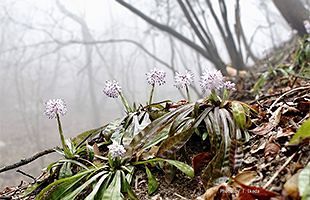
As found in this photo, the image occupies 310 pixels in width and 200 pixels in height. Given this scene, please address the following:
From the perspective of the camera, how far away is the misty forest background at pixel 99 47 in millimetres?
3422

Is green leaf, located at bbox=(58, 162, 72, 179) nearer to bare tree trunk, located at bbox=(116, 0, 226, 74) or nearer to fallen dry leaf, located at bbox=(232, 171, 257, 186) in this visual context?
fallen dry leaf, located at bbox=(232, 171, 257, 186)

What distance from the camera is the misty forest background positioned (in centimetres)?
342

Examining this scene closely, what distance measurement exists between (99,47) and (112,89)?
963 cm

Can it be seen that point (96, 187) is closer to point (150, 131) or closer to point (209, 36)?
point (150, 131)

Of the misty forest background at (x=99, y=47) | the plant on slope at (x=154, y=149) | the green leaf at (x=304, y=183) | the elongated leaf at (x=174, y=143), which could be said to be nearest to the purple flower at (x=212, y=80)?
the plant on slope at (x=154, y=149)

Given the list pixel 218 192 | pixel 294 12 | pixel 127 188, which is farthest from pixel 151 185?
pixel 294 12

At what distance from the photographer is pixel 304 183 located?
1.61ft

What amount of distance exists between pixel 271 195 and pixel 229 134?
0.26m

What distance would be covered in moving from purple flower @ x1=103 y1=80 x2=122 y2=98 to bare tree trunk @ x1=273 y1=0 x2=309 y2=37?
287cm

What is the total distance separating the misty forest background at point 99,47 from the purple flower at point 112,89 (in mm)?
2325

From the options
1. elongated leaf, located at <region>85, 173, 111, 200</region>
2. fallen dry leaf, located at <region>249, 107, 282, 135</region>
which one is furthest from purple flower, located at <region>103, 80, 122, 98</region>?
fallen dry leaf, located at <region>249, 107, 282, 135</region>

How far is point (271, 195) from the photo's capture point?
1.77ft

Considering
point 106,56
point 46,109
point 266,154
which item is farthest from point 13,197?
point 106,56

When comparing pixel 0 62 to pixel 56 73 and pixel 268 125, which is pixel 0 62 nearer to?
pixel 56 73
